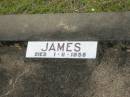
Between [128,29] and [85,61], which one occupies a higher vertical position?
[128,29]

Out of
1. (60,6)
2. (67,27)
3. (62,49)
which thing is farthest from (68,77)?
(60,6)

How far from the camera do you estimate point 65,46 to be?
296 centimetres

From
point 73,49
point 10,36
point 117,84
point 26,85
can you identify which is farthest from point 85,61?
point 10,36

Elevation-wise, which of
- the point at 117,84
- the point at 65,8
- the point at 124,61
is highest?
the point at 65,8

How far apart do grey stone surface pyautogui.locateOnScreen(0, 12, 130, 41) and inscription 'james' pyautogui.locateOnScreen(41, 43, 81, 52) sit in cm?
7

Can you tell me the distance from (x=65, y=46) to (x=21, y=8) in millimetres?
728

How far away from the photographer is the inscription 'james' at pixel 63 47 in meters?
2.93

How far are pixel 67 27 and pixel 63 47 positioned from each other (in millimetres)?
217

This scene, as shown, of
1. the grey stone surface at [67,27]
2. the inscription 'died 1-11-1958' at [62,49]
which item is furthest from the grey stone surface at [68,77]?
the grey stone surface at [67,27]

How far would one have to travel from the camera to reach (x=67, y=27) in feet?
10.1

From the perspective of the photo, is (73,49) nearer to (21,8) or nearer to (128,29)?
(128,29)

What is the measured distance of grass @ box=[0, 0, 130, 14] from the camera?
3.23 m

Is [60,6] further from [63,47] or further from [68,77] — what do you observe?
[68,77]

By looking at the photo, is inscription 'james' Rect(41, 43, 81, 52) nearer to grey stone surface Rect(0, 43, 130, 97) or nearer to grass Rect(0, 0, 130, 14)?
grey stone surface Rect(0, 43, 130, 97)
